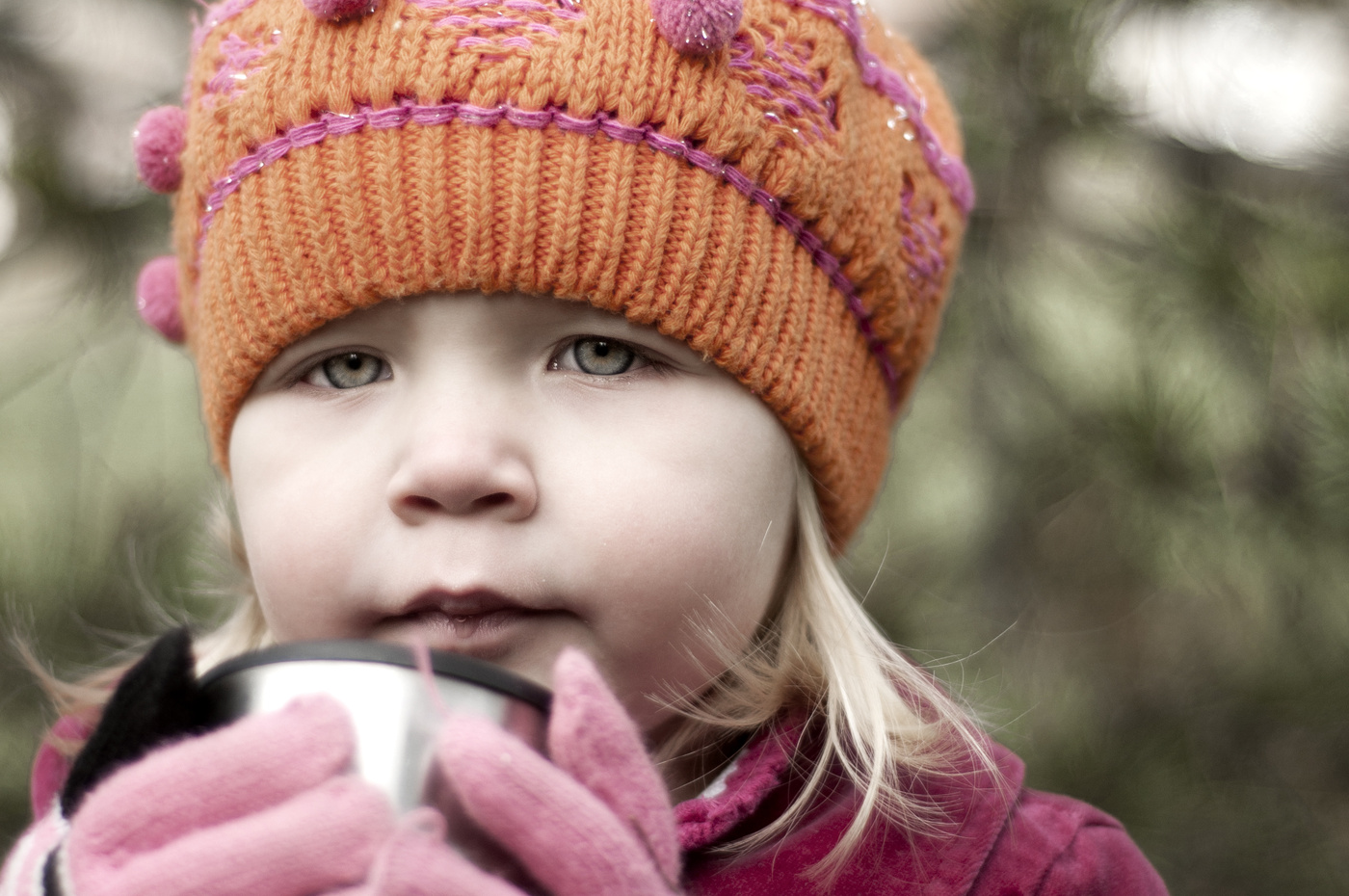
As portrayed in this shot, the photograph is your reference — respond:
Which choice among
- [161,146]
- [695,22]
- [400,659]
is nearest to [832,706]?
[400,659]

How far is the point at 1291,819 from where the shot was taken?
1277 millimetres

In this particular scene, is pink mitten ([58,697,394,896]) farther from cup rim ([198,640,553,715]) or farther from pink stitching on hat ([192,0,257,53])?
pink stitching on hat ([192,0,257,53])

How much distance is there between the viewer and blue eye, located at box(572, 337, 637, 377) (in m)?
0.91

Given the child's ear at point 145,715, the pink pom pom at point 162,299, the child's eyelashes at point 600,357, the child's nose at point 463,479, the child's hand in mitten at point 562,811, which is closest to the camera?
the child's hand in mitten at point 562,811

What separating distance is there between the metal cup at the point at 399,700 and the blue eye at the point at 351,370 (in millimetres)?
320

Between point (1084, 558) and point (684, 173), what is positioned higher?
point (684, 173)

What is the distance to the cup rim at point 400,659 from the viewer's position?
24.6 inches

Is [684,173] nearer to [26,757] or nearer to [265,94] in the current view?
[265,94]

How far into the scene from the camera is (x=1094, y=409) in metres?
1.37

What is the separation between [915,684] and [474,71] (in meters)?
0.64

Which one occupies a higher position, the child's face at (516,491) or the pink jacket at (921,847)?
the child's face at (516,491)

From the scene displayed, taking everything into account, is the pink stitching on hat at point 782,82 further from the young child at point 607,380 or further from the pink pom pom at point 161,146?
the pink pom pom at point 161,146

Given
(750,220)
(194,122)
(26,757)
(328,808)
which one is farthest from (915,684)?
(26,757)

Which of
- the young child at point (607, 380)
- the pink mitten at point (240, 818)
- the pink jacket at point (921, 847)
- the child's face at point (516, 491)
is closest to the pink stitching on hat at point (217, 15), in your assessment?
the young child at point (607, 380)
